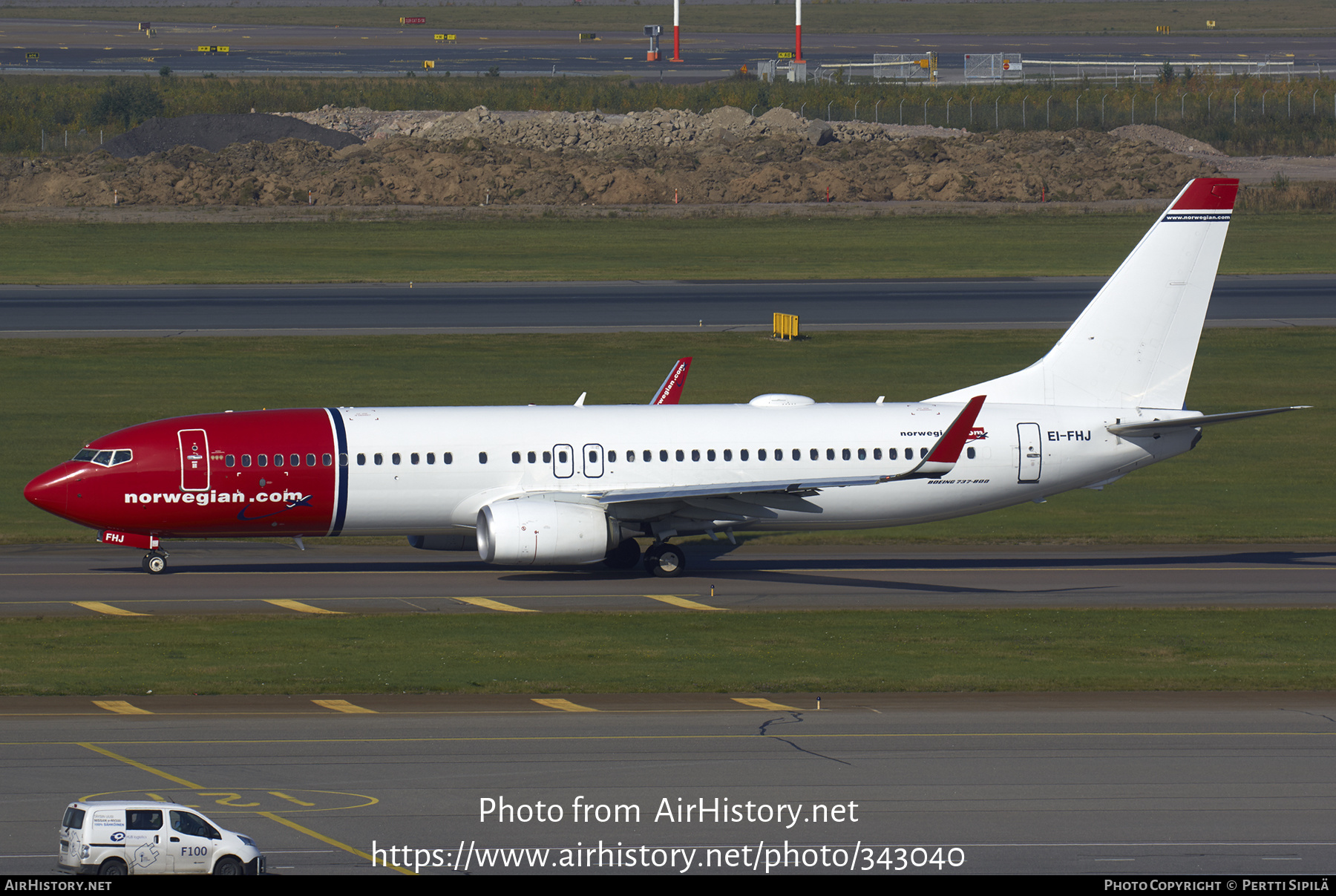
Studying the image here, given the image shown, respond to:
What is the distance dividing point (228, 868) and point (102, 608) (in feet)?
66.4

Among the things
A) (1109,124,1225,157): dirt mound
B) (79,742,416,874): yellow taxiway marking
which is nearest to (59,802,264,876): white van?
(79,742,416,874): yellow taxiway marking

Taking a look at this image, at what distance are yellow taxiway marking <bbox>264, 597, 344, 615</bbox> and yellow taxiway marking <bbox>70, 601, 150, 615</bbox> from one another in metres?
2.91

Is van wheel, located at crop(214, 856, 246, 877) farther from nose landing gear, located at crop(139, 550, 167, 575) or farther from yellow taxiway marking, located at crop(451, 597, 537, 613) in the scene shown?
nose landing gear, located at crop(139, 550, 167, 575)

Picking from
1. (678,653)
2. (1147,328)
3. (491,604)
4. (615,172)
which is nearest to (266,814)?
(678,653)

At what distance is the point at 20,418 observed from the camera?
5994 centimetres

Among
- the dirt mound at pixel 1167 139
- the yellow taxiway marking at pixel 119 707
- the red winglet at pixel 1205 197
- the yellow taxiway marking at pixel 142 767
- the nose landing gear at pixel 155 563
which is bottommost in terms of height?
the nose landing gear at pixel 155 563

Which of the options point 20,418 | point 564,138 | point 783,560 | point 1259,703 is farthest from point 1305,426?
→ point 564,138

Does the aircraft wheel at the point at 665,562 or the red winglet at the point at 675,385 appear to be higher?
the red winglet at the point at 675,385

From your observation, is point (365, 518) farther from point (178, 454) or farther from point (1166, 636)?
point (1166, 636)

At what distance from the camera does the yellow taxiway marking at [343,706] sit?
94.1 ft

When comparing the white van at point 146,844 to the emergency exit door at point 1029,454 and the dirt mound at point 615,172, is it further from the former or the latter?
the dirt mound at point 615,172

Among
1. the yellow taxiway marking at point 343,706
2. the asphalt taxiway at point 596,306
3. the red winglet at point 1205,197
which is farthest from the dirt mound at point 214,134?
the yellow taxiway marking at point 343,706

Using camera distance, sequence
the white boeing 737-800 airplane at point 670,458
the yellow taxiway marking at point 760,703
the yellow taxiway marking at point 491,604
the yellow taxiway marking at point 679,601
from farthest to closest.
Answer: the white boeing 737-800 airplane at point 670,458 < the yellow taxiway marking at point 679,601 < the yellow taxiway marking at point 491,604 < the yellow taxiway marking at point 760,703

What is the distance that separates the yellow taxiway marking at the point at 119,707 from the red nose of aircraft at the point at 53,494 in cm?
1209
